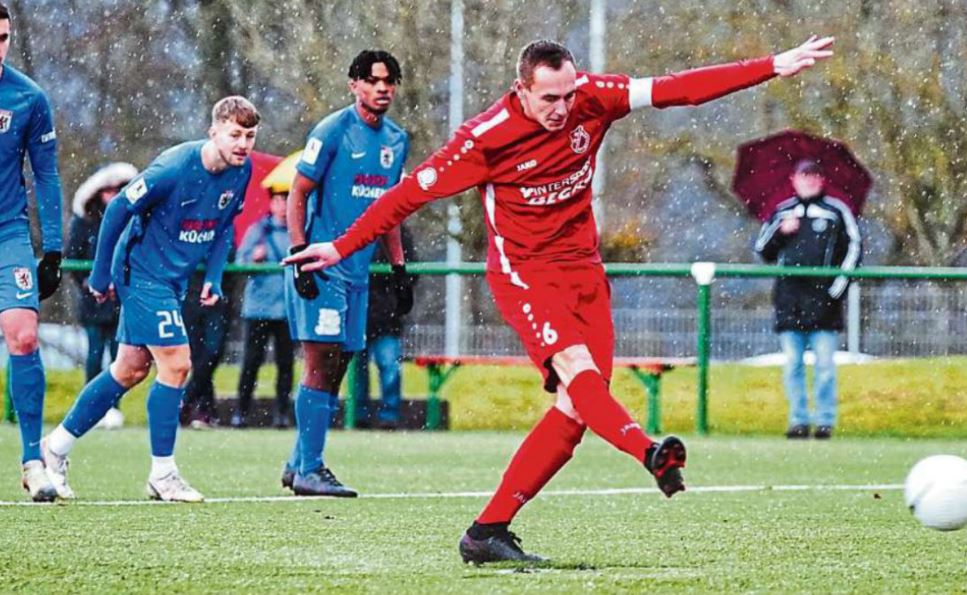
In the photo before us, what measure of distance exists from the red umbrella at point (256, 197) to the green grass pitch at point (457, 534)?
5.26m

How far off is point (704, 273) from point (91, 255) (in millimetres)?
4893

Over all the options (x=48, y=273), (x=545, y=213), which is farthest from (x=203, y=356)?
(x=545, y=213)

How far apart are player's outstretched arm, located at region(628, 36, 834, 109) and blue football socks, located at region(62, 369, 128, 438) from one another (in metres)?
3.53

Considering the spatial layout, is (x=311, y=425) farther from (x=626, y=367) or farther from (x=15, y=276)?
(x=626, y=367)

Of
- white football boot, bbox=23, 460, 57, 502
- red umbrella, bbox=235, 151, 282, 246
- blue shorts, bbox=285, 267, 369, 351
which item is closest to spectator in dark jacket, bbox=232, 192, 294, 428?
red umbrella, bbox=235, 151, 282, 246

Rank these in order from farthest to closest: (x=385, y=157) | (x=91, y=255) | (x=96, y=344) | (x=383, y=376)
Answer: (x=91, y=255)
(x=96, y=344)
(x=383, y=376)
(x=385, y=157)

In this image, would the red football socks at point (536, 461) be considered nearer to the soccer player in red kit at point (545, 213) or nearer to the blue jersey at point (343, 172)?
the soccer player in red kit at point (545, 213)

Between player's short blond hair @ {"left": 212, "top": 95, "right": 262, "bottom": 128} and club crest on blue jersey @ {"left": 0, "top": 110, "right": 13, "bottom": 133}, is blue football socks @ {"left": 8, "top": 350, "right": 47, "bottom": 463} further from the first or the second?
player's short blond hair @ {"left": 212, "top": 95, "right": 262, "bottom": 128}

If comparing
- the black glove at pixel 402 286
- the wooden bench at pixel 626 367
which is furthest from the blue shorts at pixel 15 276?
the wooden bench at pixel 626 367

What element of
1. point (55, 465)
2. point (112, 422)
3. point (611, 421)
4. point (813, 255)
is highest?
point (813, 255)

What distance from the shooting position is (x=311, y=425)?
935 centimetres

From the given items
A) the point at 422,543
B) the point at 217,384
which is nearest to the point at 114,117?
the point at 217,384

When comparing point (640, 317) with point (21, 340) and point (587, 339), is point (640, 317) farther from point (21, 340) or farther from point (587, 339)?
point (587, 339)

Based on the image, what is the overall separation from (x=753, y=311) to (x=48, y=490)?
12.8 m
